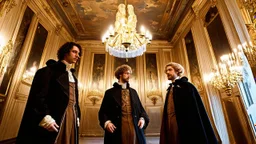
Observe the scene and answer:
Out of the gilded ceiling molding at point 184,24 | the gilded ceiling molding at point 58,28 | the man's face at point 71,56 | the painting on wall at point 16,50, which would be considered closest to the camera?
the man's face at point 71,56

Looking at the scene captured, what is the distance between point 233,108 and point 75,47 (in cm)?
369

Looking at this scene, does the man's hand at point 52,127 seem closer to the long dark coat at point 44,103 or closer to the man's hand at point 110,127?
the long dark coat at point 44,103

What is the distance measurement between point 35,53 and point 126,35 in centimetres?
314

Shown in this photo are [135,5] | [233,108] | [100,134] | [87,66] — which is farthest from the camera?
[87,66]

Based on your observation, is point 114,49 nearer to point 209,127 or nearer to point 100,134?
point 209,127

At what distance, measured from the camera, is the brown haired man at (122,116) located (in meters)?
1.81

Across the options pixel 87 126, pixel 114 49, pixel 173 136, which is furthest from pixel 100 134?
pixel 173 136

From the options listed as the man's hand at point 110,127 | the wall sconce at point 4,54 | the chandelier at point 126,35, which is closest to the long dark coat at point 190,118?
the man's hand at point 110,127

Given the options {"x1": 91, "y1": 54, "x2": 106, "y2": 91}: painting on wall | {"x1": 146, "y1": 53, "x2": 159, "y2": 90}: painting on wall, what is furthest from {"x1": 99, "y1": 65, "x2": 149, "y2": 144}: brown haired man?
{"x1": 146, "y1": 53, "x2": 159, "y2": 90}: painting on wall

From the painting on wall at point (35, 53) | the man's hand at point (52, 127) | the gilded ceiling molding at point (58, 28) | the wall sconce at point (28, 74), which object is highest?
the gilded ceiling molding at point (58, 28)

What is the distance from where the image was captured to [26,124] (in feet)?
3.85

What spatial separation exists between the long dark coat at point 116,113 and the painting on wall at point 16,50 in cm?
280

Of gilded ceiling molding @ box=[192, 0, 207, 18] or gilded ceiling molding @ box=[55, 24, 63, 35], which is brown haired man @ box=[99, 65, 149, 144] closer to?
gilded ceiling molding @ box=[192, 0, 207, 18]

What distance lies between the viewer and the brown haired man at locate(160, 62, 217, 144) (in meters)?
1.52
